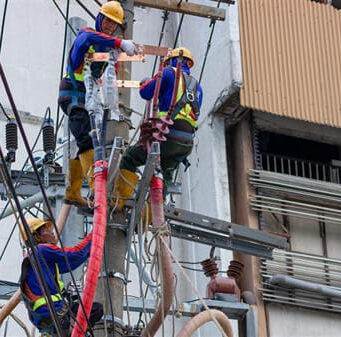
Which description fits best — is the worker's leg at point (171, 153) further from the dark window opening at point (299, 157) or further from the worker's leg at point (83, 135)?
the dark window opening at point (299, 157)

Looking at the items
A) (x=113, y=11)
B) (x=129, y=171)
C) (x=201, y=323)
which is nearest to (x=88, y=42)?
(x=113, y=11)

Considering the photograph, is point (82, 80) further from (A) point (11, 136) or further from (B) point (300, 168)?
(B) point (300, 168)

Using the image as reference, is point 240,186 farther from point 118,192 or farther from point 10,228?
point 118,192

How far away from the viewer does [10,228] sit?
66.6ft

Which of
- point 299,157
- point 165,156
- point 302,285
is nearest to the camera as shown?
point 165,156

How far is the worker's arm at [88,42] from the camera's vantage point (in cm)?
1248

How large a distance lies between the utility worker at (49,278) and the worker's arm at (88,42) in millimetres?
1791

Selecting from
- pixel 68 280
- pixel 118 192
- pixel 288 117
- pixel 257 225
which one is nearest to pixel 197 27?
pixel 288 117

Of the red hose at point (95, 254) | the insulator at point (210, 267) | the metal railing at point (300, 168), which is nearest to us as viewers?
the red hose at point (95, 254)

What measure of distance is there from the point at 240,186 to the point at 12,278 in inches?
157

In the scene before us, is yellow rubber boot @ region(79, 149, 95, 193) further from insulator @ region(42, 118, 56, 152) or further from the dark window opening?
the dark window opening

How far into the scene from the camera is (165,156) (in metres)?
12.9

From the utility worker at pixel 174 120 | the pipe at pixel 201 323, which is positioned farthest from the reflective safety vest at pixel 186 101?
the pipe at pixel 201 323

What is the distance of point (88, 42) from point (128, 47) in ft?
1.66
